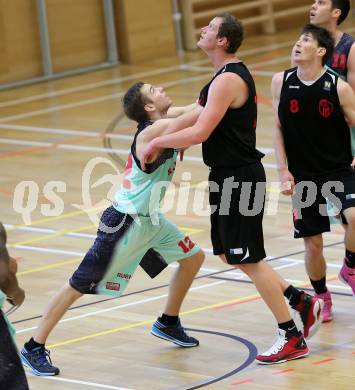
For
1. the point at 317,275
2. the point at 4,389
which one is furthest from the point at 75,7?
the point at 4,389

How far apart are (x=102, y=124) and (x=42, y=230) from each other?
4.65m

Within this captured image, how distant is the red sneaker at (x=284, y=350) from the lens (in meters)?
6.79

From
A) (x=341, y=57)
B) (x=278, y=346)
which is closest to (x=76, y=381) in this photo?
(x=278, y=346)

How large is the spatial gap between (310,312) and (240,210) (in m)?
0.81

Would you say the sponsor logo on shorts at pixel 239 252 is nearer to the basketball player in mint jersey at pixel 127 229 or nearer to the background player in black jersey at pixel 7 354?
the basketball player in mint jersey at pixel 127 229

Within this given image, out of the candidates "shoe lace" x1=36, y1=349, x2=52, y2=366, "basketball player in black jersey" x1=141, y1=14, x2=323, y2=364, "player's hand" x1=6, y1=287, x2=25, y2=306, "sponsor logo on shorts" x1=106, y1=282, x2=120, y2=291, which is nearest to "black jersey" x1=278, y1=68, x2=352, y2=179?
"basketball player in black jersey" x1=141, y1=14, x2=323, y2=364

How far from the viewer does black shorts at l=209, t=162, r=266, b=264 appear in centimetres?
663

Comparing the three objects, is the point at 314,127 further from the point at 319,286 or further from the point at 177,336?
the point at 177,336

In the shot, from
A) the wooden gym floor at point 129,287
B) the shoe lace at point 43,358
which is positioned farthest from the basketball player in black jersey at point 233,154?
the shoe lace at point 43,358

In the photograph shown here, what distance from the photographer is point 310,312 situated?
6.96 metres

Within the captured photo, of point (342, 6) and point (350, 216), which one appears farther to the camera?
point (342, 6)

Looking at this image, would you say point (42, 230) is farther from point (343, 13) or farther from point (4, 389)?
point (4, 389)

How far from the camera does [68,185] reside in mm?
11875

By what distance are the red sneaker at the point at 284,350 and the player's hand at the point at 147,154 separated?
4.13ft
